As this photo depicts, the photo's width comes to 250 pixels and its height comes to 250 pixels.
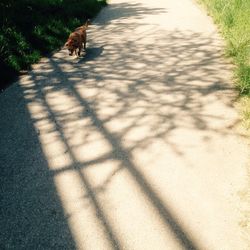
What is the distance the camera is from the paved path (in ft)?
9.74

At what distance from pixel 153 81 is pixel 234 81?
144cm

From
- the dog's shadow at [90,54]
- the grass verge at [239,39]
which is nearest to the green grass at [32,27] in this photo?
the dog's shadow at [90,54]

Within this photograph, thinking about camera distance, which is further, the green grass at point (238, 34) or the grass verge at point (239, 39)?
the green grass at point (238, 34)

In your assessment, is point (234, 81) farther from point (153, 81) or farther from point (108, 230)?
point (108, 230)

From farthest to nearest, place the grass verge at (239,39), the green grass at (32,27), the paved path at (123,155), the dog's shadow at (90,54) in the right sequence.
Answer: the dog's shadow at (90,54) → the green grass at (32,27) → the grass verge at (239,39) → the paved path at (123,155)

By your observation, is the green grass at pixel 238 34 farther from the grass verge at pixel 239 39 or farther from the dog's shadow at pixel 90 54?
the dog's shadow at pixel 90 54

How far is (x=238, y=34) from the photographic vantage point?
7020 millimetres

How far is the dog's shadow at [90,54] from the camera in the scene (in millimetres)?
6961

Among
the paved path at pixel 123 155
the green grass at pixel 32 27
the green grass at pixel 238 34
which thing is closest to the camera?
the paved path at pixel 123 155

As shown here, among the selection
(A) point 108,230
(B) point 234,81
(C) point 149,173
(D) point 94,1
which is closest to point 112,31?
(D) point 94,1

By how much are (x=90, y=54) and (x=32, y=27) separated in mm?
2107

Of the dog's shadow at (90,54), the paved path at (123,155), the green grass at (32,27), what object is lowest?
the paved path at (123,155)

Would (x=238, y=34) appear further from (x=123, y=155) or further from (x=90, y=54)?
(x=123, y=155)

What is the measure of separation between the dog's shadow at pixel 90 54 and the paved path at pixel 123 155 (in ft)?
0.22
